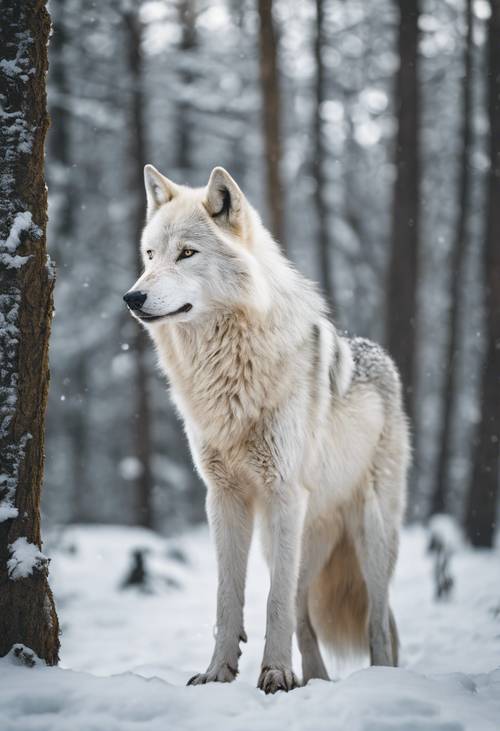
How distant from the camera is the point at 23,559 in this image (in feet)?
10.2

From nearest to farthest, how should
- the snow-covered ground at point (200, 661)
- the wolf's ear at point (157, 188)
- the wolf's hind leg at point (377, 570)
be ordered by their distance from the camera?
the snow-covered ground at point (200, 661) → the wolf's ear at point (157, 188) → the wolf's hind leg at point (377, 570)

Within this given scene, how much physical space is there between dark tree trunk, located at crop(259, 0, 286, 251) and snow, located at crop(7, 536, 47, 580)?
636 centimetres

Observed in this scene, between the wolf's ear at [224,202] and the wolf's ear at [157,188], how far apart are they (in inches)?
14.8

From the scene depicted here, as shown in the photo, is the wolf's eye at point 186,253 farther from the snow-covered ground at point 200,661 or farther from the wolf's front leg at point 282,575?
the snow-covered ground at point 200,661

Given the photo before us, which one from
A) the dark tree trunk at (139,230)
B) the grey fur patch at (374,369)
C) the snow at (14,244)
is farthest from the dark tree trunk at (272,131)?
the snow at (14,244)

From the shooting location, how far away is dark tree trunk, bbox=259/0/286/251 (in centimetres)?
884

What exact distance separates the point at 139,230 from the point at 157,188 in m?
6.66

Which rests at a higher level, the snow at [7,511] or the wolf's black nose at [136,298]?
the wolf's black nose at [136,298]

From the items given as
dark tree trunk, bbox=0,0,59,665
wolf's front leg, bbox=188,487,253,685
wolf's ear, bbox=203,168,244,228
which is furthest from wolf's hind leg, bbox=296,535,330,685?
wolf's ear, bbox=203,168,244,228

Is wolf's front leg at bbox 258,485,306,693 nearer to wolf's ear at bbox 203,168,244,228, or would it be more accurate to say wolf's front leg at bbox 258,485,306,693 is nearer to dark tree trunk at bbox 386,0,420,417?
wolf's ear at bbox 203,168,244,228

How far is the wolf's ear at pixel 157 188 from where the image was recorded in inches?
160

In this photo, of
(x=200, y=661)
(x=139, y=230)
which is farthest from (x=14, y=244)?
(x=139, y=230)

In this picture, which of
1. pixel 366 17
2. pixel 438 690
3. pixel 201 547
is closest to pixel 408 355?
pixel 201 547

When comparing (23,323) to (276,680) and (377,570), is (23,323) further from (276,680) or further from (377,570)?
(377,570)
